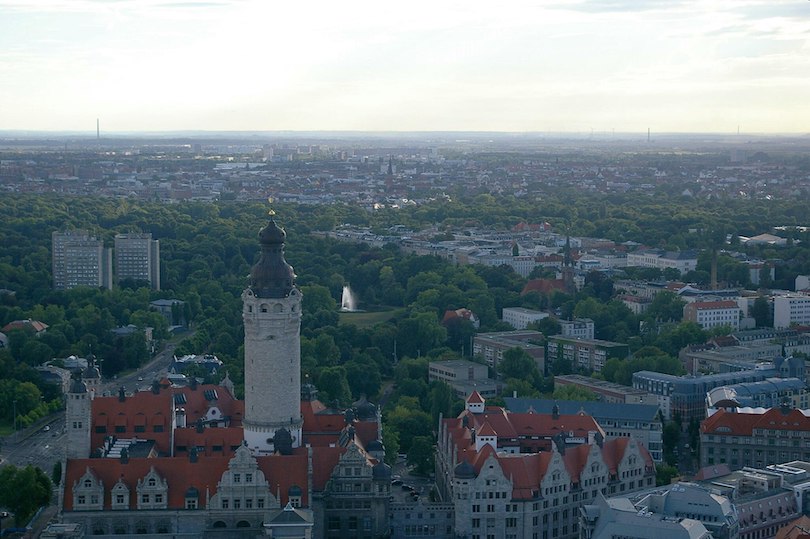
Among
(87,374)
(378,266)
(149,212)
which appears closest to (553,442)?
(87,374)

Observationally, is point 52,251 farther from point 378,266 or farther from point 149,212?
point 149,212

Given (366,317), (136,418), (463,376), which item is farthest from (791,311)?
(136,418)

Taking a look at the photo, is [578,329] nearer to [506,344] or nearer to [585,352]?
[585,352]

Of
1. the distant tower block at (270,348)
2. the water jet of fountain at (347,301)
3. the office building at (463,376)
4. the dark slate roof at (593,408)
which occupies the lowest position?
the water jet of fountain at (347,301)

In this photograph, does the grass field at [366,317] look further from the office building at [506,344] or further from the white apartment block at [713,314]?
the white apartment block at [713,314]

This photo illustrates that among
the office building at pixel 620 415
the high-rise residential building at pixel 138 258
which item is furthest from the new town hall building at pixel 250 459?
the high-rise residential building at pixel 138 258
